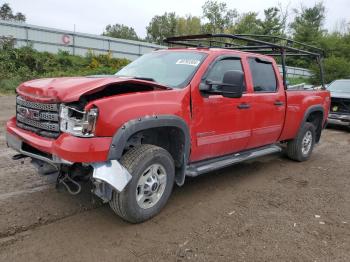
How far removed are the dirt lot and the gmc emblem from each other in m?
1.03

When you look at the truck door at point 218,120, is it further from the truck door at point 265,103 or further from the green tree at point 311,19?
the green tree at point 311,19

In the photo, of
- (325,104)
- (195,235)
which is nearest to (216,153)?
(195,235)

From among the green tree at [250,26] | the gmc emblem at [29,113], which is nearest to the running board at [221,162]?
the gmc emblem at [29,113]

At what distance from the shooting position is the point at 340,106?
11.0 m

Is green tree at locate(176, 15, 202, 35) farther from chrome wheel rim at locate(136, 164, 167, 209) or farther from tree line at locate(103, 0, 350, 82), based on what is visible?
chrome wheel rim at locate(136, 164, 167, 209)

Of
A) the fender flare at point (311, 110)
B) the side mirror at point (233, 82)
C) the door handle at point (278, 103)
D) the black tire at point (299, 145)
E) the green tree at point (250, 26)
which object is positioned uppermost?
the green tree at point (250, 26)

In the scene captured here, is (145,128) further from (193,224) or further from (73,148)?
(193,224)

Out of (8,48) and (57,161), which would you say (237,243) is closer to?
(57,161)

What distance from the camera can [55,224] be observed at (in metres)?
3.80

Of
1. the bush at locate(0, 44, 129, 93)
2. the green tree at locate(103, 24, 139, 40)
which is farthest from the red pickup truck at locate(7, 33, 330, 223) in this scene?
the green tree at locate(103, 24, 139, 40)

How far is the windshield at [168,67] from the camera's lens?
4.48 meters

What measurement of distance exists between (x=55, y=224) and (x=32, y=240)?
36cm

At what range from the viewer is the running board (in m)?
4.45

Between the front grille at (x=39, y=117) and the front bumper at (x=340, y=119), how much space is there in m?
9.42
